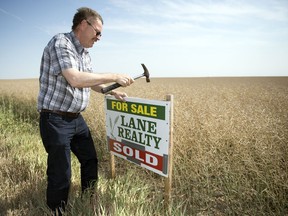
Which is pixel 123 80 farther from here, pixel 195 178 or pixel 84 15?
pixel 195 178

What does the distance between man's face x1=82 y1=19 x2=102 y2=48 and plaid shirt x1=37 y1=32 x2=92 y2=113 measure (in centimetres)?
9

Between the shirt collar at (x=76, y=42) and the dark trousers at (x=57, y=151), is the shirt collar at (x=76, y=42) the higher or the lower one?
the higher one

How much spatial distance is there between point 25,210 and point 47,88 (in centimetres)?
126

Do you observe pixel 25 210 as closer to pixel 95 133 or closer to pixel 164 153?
pixel 164 153

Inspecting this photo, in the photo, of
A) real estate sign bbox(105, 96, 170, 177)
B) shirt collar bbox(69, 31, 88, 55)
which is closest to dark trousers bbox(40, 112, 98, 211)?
real estate sign bbox(105, 96, 170, 177)

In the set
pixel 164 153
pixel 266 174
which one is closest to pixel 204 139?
pixel 266 174

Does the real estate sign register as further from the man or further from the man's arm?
the man's arm

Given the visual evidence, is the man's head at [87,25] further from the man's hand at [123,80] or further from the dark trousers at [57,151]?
the dark trousers at [57,151]

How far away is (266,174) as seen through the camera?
2.42 m

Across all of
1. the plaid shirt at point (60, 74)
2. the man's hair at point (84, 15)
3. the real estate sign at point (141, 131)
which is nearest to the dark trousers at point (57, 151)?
the plaid shirt at point (60, 74)

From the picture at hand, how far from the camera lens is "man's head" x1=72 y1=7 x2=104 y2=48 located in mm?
2090

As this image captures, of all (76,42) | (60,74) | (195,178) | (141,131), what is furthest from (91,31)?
(195,178)

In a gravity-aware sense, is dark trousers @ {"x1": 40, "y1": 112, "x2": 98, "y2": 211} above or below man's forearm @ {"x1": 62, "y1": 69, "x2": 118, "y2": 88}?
below

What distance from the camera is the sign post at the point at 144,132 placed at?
6.74ft
